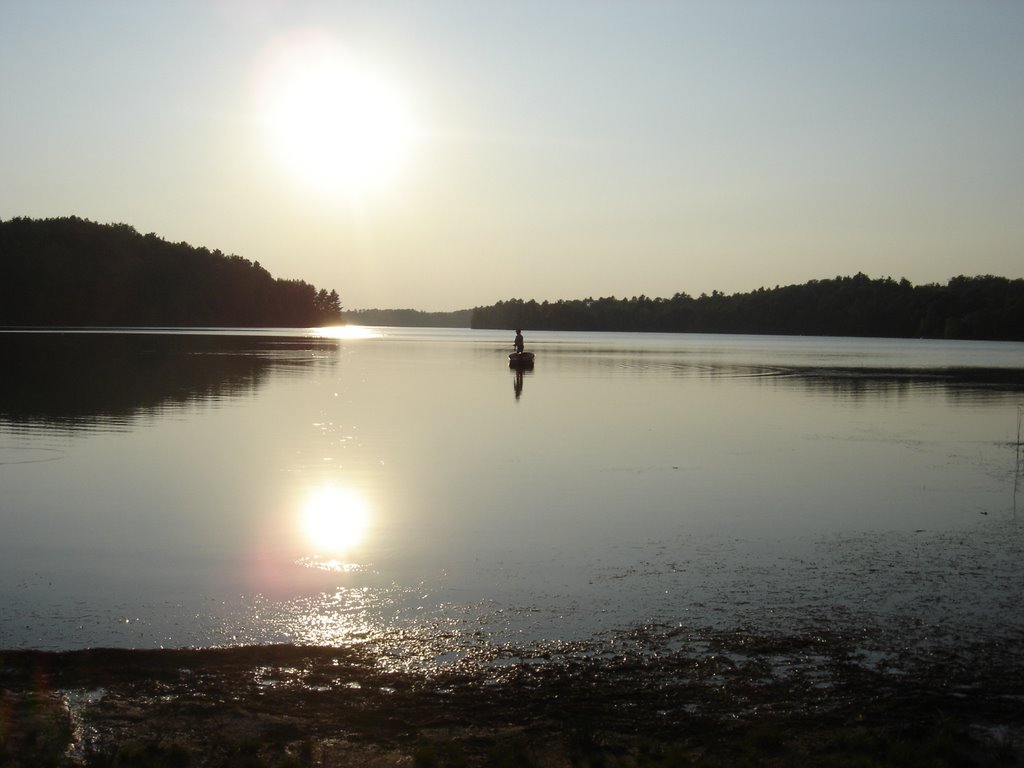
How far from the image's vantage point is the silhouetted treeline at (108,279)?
128375 millimetres

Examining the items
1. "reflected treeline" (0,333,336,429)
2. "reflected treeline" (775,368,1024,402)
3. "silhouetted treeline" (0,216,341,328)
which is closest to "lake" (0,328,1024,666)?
"reflected treeline" (0,333,336,429)

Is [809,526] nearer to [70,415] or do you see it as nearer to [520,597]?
[520,597]

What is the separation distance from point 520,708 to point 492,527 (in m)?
6.28

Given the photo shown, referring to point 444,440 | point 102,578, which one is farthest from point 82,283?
point 102,578

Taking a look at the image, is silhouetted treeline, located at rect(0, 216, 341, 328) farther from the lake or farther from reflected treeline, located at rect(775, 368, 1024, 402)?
the lake

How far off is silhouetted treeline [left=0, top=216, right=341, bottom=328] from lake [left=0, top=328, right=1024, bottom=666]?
111930 millimetres

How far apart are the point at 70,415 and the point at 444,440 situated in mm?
9746

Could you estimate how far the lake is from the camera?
8.52 m

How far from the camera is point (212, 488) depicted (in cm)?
1511

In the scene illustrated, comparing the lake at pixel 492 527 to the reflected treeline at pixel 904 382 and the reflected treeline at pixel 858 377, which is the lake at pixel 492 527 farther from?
the reflected treeline at pixel 858 377

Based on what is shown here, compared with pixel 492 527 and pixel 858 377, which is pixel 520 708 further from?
pixel 858 377

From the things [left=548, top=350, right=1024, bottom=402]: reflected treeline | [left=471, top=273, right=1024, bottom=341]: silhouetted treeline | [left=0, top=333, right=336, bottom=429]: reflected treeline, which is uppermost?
[left=471, top=273, right=1024, bottom=341]: silhouetted treeline

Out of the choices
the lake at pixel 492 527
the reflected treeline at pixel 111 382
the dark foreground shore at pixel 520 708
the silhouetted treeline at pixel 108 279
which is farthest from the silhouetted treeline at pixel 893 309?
the dark foreground shore at pixel 520 708

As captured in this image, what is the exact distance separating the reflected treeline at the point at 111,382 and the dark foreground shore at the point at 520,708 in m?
17.0
